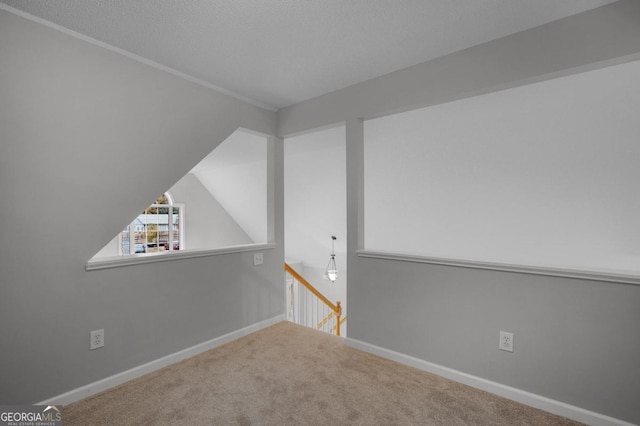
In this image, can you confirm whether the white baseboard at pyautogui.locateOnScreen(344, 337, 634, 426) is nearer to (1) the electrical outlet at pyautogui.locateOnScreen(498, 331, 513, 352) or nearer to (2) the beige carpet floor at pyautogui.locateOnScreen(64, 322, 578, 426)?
(2) the beige carpet floor at pyautogui.locateOnScreen(64, 322, 578, 426)

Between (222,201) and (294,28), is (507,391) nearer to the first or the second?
(294,28)

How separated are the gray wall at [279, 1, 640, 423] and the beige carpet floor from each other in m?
0.23

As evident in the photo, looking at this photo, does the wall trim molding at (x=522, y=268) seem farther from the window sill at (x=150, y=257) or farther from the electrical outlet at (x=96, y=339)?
the electrical outlet at (x=96, y=339)

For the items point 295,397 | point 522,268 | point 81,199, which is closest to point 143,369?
point 295,397

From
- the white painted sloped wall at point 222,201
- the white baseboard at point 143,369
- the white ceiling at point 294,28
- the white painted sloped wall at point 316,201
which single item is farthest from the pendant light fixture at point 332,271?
the white ceiling at point 294,28

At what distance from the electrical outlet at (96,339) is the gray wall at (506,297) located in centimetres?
200

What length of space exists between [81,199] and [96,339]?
3.25ft

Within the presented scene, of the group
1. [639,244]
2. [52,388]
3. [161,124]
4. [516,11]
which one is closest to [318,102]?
[161,124]

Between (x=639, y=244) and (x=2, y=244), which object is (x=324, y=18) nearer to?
(x=2, y=244)

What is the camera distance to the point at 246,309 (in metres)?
3.15

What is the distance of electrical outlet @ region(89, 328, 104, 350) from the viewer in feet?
6.86

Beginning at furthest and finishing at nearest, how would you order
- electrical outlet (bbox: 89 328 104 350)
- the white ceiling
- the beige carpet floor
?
electrical outlet (bbox: 89 328 104 350) → the beige carpet floor → the white ceiling

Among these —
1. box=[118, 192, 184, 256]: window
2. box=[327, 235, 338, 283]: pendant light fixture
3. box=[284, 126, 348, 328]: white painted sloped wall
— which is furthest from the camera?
box=[118, 192, 184, 256]: window

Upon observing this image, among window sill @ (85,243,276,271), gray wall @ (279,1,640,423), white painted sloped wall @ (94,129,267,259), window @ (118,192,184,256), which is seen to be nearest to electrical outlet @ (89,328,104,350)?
window sill @ (85,243,276,271)
